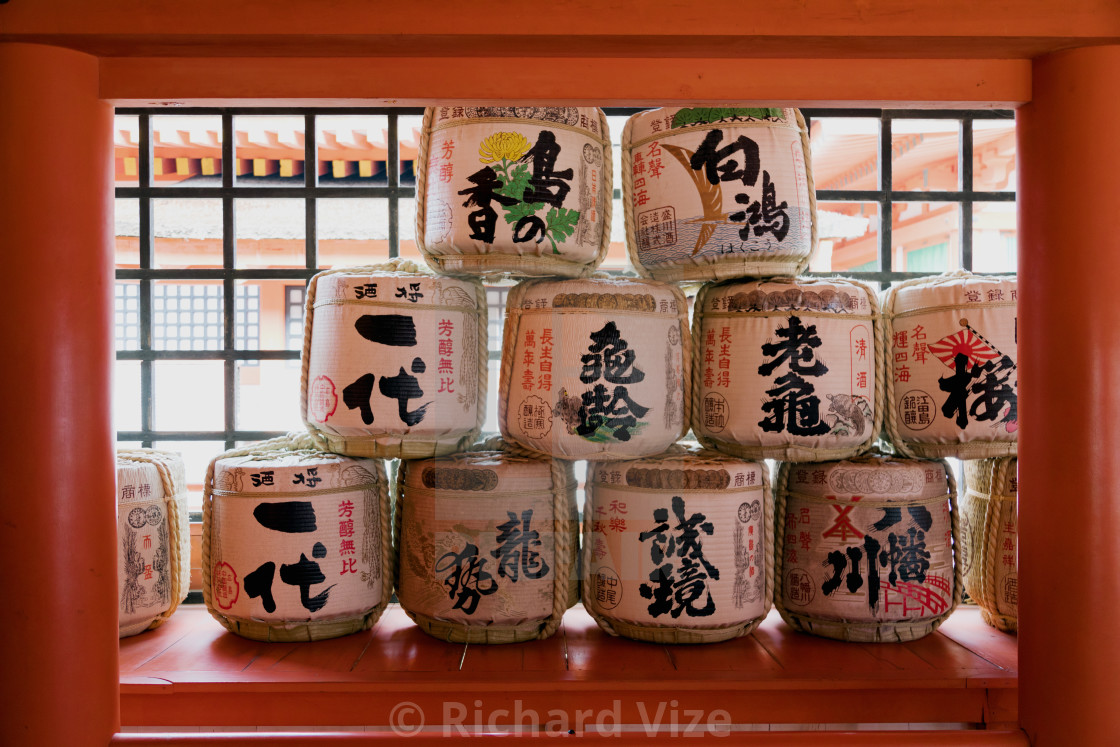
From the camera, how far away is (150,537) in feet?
5.12

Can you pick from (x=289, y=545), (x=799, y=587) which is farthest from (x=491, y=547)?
(x=799, y=587)

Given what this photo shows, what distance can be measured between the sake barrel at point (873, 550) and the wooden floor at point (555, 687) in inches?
3.4

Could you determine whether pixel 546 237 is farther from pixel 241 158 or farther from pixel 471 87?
pixel 241 158

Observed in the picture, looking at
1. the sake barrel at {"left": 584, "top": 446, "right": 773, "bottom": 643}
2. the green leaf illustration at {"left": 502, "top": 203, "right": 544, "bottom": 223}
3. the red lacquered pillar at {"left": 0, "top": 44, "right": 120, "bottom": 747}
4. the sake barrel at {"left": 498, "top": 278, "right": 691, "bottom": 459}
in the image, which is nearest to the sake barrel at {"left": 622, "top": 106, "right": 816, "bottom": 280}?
the sake barrel at {"left": 498, "top": 278, "right": 691, "bottom": 459}

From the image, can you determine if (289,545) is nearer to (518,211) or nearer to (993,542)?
(518,211)

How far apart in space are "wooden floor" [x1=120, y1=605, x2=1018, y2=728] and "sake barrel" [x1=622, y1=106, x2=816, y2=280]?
777mm

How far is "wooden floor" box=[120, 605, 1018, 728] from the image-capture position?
133 cm

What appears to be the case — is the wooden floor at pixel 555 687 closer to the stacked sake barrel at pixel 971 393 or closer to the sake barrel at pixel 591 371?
the stacked sake barrel at pixel 971 393

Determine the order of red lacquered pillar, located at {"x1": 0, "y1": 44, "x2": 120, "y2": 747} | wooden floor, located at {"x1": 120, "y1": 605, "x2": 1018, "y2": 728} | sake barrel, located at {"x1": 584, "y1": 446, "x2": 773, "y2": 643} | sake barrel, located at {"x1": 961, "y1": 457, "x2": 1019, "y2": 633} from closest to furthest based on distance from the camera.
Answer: red lacquered pillar, located at {"x1": 0, "y1": 44, "x2": 120, "y2": 747} < wooden floor, located at {"x1": 120, "y1": 605, "x2": 1018, "y2": 728} < sake barrel, located at {"x1": 584, "y1": 446, "x2": 773, "y2": 643} < sake barrel, located at {"x1": 961, "y1": 457, "x2": 1019, "y2": 633}

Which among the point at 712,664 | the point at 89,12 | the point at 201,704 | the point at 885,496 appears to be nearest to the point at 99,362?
the point at 89,12

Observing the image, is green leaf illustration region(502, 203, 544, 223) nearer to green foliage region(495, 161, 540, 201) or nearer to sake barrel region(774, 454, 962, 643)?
green foliage region(495, 161, 540, 201)

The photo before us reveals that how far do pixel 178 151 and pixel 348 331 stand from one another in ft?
2.71

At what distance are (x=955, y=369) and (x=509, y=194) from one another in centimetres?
96

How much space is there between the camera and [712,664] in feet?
4.61
